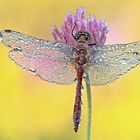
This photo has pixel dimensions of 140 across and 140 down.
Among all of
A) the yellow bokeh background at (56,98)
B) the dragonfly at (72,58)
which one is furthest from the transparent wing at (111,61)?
the yellow bokeh background at (56,98)

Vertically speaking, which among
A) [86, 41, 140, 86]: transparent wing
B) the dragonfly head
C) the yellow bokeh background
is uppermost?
the yellow bokeh background

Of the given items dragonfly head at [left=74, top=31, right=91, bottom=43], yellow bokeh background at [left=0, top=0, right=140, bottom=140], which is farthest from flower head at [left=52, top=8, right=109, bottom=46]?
yellow bokeh background at [left=0, top=0, right=140, bottom=140]

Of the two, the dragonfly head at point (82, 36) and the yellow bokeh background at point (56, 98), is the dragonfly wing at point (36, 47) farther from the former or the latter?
the yellow bokeh background at point (56, 98)

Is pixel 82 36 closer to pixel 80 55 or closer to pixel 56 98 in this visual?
pixel 80 55

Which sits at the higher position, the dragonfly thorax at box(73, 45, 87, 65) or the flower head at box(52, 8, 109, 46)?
the flower head at box(52, 8, 109, 46)

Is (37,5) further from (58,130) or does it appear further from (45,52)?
(45,52)

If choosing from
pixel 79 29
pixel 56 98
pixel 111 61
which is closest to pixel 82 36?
pixel 79 29

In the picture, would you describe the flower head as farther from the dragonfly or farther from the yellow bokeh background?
the yellow bokeh background
